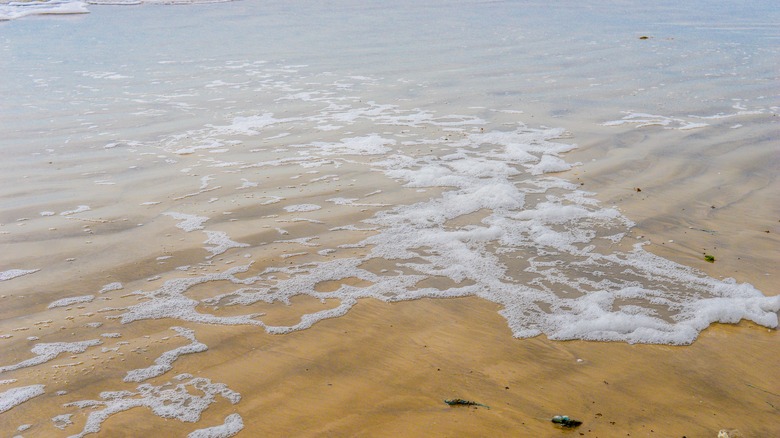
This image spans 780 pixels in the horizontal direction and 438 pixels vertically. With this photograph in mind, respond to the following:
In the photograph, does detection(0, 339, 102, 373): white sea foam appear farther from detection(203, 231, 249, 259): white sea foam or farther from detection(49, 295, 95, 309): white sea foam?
detection(203, 231, 249, 259): white sea foam

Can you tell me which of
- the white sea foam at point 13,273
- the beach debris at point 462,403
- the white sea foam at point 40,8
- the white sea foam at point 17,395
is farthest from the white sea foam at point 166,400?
the white sea foam at point 40,8

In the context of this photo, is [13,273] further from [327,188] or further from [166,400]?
[327,188]

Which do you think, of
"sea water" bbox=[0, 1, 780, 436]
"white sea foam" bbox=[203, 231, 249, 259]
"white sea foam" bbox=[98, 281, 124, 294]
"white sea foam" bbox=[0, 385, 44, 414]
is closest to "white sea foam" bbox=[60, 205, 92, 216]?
"sea water" bbox=[0, 1, 780, 436]

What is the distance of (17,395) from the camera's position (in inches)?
106

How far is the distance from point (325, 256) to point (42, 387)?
1.66 metres

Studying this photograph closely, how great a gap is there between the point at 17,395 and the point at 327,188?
8.93ft

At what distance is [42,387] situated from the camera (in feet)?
9.06

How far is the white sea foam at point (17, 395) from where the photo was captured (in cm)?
265

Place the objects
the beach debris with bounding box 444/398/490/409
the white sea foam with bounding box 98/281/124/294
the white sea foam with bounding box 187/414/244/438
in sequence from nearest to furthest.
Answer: the white sea foam with bounding box 187/414/244/438 < the beach debris with bounding box 444/398/490/409 < the white sea foam with bounding box 98/281/124/294

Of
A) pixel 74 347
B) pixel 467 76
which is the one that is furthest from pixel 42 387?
pixel 467 76

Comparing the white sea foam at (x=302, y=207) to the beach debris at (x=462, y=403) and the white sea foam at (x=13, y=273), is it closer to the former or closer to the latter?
the white sea foam at (x=13, y=273)

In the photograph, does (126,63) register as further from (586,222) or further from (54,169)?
(586,222)

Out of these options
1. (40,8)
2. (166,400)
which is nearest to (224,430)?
(166,400)

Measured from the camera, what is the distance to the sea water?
3316 millimetres
